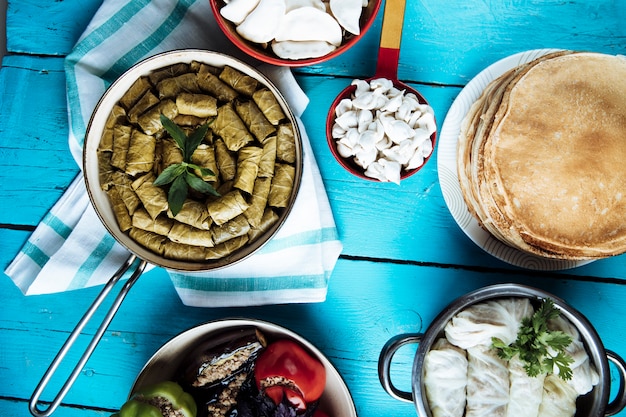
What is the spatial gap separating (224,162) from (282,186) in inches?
6.9

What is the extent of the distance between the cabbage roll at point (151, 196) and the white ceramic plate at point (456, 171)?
803mm

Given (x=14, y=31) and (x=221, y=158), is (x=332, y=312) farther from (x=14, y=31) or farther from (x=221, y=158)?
(x=14, y=31)

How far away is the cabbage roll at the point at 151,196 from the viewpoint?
144cm

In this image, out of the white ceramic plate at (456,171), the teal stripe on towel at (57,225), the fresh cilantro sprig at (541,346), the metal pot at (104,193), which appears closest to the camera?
the fresh cilantro sprig at (541,346)

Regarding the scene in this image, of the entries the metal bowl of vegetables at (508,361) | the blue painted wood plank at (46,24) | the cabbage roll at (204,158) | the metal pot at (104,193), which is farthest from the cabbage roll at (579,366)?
the blue painted wood plank at (46,24)

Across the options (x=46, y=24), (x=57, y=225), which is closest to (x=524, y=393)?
(x=57, y=225)

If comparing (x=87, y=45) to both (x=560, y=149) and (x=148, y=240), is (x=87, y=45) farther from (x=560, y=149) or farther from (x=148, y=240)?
(x=560, y=149)

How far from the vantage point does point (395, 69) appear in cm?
152

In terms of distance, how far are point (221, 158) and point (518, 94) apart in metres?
0.80

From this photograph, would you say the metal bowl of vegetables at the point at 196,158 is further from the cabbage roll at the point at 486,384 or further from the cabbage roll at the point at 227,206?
the cabbage roll at the point at 486,384

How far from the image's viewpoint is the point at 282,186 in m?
1.47

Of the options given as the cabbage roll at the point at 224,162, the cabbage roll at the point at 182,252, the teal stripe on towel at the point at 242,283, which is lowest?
the teal stripe on towel at the point at 242,283

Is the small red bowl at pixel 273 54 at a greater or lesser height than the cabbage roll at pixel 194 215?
greater

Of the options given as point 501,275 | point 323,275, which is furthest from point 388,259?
point 501,275
